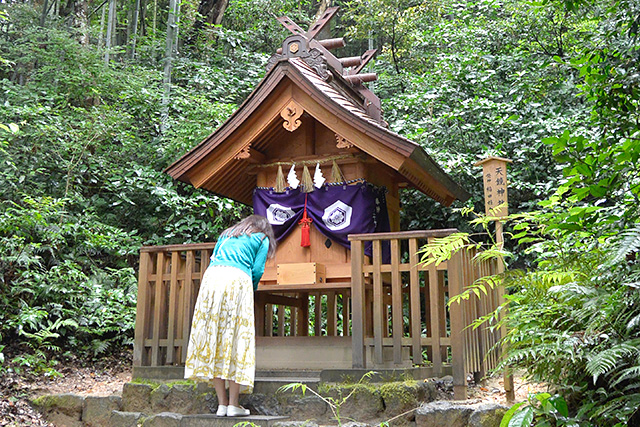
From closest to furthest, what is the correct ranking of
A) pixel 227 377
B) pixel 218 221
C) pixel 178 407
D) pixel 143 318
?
pixel 227 377 < pixel 178 407 < pixel 143 318 < pixel 218 221

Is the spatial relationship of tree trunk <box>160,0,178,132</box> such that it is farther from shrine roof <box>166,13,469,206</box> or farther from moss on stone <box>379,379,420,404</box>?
moss on stone <box>379,379,420,404</box>

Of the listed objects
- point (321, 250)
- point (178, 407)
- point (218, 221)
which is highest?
point (218, 221)

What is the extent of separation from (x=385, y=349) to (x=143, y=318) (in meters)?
2.76

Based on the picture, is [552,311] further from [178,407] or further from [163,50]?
[163,50]

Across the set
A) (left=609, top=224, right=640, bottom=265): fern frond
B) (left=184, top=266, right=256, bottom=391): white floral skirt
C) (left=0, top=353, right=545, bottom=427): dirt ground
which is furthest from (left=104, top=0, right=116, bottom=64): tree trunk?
(left=609, top=224, right=640, bottom=265): fern frond

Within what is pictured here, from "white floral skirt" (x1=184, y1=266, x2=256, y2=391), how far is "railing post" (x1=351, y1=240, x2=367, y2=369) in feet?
3.20

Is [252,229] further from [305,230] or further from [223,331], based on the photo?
[305,230]

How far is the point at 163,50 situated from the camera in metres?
14.6

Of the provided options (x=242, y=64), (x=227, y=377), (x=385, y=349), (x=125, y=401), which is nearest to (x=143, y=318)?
(x=125, y=401)

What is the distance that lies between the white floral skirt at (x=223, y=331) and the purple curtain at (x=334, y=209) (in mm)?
1759

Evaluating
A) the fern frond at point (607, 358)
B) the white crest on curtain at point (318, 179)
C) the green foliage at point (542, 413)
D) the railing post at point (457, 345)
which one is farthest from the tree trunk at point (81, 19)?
the fern frond at point (607, 358)

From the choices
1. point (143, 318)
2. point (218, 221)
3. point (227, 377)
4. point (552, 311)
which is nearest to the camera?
point (552, 311)

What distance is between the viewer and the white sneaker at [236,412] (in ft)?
16.0

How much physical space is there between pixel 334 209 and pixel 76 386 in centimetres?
398
